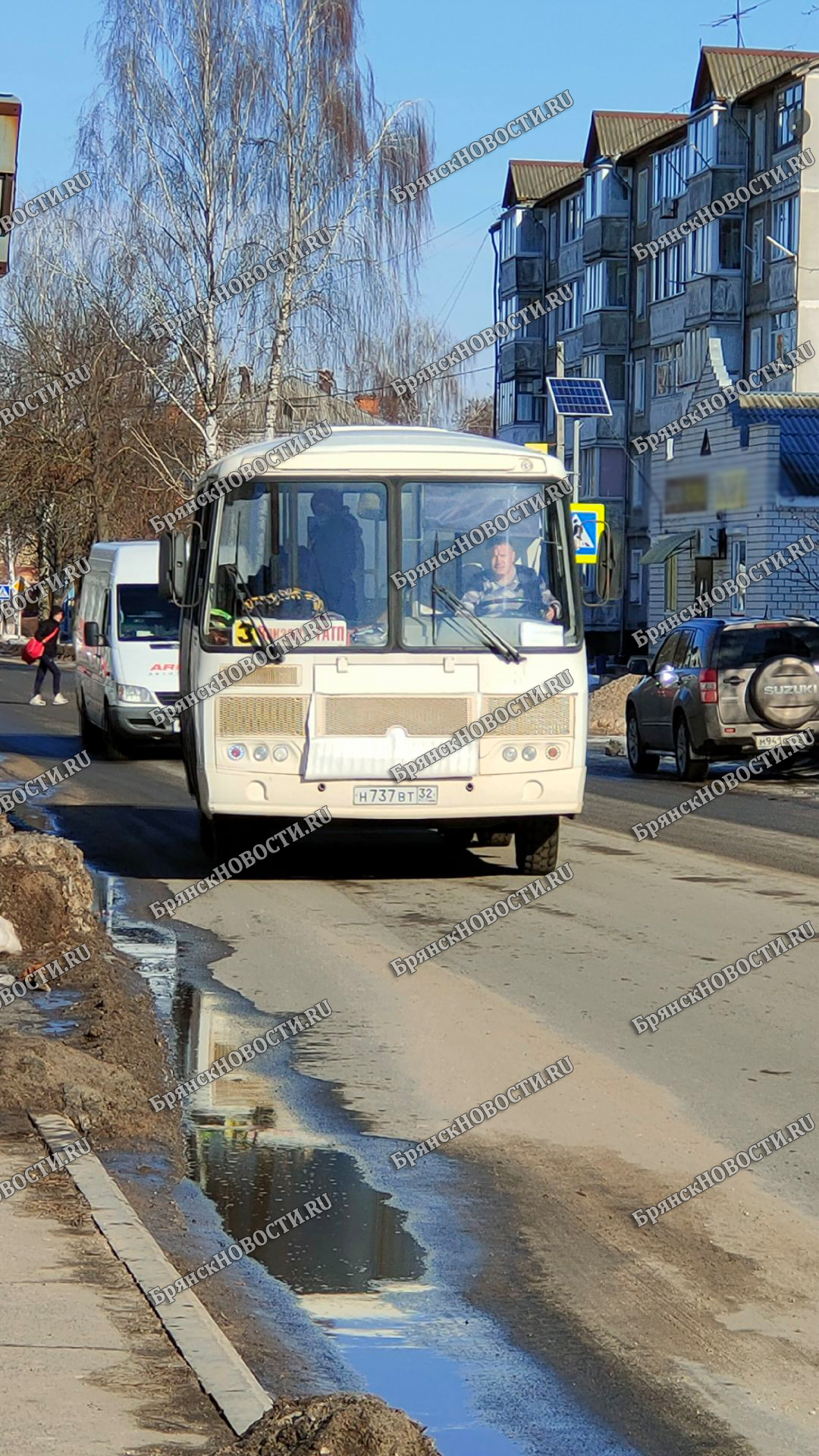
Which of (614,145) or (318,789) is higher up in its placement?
(614,145)

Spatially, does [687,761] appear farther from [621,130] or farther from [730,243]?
[621,130]

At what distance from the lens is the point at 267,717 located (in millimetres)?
12242

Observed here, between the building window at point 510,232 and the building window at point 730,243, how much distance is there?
1902 centimetres

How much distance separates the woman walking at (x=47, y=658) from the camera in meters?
35.1

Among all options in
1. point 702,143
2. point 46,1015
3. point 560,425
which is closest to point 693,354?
point 702,143

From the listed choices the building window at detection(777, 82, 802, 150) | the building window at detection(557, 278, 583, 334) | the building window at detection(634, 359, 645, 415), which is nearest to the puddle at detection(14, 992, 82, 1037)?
the building window at detection(777, 82, 802, 150)

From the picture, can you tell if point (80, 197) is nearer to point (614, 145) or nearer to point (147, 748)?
point (147, 748)

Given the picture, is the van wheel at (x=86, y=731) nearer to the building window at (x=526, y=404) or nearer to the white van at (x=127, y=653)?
the white van at (x=127, y=653)

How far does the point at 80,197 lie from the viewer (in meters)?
36.9

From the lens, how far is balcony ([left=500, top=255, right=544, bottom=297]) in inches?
3127

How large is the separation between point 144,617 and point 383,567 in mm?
12023

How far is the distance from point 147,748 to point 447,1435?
21856mm

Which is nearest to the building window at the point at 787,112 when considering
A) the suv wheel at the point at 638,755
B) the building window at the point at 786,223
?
the building window at the point at 786,223

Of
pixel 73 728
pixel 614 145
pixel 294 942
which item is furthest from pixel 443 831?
pixel 614 145
